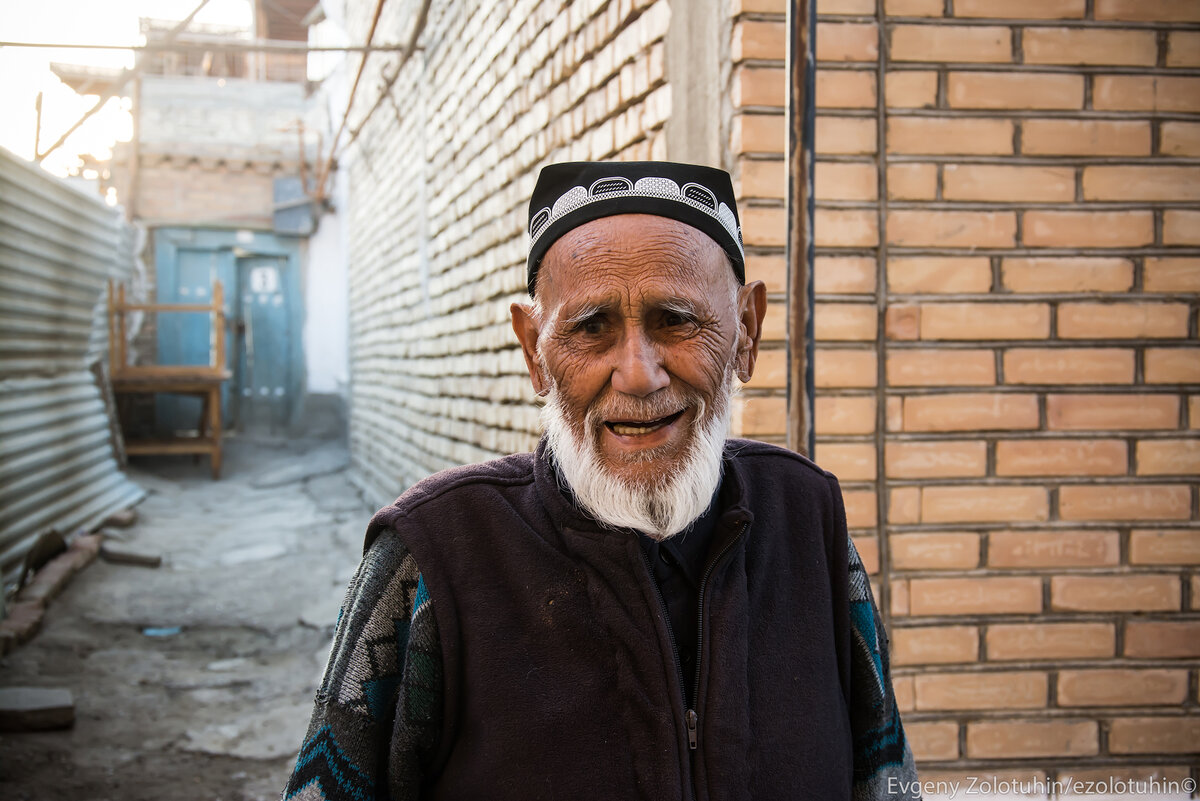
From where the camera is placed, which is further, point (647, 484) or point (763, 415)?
point (763, 415)

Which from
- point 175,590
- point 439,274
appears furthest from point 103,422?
point 439,274

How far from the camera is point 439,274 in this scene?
543 cm

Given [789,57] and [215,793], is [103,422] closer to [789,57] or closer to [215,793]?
[215,793]

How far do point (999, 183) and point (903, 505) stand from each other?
937 millimetres

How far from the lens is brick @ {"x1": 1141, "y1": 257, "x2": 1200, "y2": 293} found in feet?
7.73

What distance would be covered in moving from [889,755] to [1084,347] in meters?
1.48

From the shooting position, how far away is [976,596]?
2.36m

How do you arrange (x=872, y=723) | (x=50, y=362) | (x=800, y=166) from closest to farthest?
(x=872, y=723), (x=800, y=166), (x=50, y=362)

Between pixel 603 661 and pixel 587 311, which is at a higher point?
pixel 587 311

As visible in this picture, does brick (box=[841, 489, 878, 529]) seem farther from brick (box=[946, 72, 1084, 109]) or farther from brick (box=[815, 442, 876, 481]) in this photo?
brick (box=[946, 72, 1084, 109])

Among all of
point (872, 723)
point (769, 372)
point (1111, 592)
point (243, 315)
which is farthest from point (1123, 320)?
point (243, 315)

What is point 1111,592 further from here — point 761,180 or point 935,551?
point 761,180

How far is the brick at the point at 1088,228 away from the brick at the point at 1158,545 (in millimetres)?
809

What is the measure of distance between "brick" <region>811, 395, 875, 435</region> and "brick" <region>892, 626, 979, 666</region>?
1.87ft
